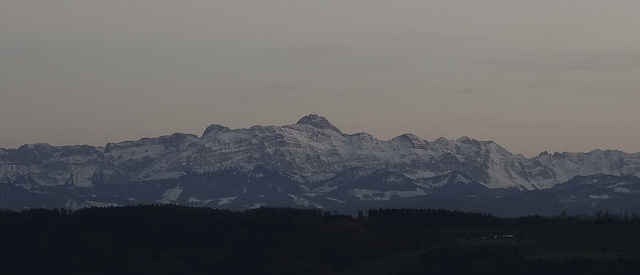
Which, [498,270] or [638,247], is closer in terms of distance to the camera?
[498,270]

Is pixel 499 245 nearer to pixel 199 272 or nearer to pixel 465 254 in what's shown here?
pixel 465 254

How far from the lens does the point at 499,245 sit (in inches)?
7810

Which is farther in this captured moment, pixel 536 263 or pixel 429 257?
pixel 429 257

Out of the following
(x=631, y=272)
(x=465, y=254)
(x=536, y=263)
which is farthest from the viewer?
(x=465, y=254)

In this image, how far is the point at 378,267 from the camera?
196625 millimetres

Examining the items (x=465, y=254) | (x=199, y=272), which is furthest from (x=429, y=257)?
(x=199, y=272)

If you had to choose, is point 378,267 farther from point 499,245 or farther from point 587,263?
point 587,263

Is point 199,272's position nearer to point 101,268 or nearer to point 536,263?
point 101,268

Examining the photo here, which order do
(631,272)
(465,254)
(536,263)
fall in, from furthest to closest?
(465,254)
(536,263)
(631,272)

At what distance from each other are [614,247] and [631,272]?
27209 millimetres

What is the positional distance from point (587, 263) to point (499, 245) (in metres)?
26.3

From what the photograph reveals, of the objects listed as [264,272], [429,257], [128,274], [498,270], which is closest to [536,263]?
[498,270]

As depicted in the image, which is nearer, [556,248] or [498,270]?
[498,270]

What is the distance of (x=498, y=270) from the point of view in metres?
179
